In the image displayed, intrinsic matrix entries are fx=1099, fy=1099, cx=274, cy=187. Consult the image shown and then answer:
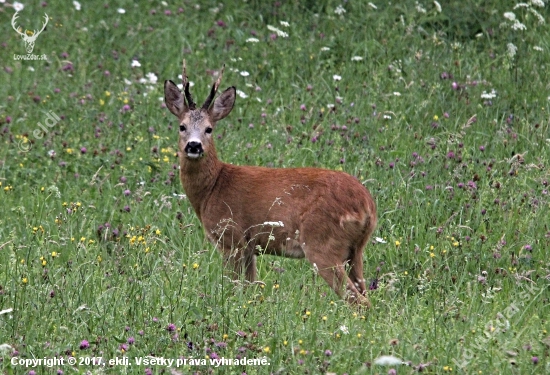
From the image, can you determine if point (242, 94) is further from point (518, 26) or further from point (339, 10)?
point (518, 26)

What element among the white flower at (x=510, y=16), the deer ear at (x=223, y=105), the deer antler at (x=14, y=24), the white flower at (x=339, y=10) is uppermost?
the deer ear at (x=223, y=105)

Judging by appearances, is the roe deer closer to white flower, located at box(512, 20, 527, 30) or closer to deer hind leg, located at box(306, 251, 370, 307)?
deer hind leg, located at box(306, 251, 370, 307)

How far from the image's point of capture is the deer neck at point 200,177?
23.6 feet

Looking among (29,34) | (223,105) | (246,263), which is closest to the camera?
(246,263)

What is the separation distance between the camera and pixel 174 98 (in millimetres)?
7656

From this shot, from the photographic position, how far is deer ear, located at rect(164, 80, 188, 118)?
7.57m

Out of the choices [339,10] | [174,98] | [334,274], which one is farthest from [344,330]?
[339,10]

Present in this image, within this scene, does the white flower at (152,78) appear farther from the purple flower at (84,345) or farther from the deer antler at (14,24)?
the purple flower at (84,345)

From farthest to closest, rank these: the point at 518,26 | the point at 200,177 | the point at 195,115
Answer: the point at 518,26
the point at 195,115
the point at 200,177

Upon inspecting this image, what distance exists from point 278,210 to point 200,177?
0.75 meters

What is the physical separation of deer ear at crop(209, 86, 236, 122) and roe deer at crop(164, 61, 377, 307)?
89 mm

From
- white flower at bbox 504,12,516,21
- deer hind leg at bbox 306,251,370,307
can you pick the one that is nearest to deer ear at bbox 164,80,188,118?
deer hind leg at bbox 306,251,370,307

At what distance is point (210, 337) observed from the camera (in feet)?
16.6

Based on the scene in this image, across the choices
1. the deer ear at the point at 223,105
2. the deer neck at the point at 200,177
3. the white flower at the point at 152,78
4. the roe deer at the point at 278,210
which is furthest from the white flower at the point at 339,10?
the deer neck at the point at 200,177
